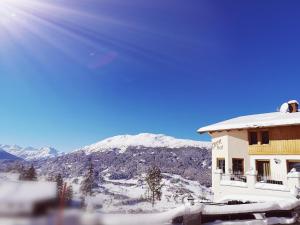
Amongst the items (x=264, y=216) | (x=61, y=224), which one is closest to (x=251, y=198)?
(x=264, y=216)

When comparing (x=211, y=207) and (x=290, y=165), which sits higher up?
(x=290, y=165)

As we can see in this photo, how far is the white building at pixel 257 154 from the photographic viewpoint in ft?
64.1

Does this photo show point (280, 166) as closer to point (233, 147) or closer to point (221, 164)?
point (233, 147)

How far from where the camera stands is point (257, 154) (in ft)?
76.1

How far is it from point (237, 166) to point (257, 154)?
87.1 inches

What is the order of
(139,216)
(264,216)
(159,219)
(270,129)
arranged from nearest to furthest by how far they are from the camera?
(139,216) < (159,219) < (264,216) < (270,129)

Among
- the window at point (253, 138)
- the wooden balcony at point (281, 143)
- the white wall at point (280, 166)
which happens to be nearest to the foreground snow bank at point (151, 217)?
the white wall at point (280, 166)

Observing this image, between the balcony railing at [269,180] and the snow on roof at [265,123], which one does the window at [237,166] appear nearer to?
the balcony railing at [269,180]

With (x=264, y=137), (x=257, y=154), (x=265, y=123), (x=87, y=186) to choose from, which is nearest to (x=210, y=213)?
(x=87, y=186)

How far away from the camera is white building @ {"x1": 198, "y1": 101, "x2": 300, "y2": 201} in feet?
64.1

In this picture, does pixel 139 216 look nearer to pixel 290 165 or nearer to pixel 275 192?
pixel 275 192

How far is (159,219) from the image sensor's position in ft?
14.8

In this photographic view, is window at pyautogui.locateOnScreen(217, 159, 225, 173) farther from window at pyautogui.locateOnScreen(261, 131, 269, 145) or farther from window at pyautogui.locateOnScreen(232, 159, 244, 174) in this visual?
window at pyautogui.locateOnScreen(261, 131, 269, 145)

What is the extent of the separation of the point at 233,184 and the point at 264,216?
14.4m
